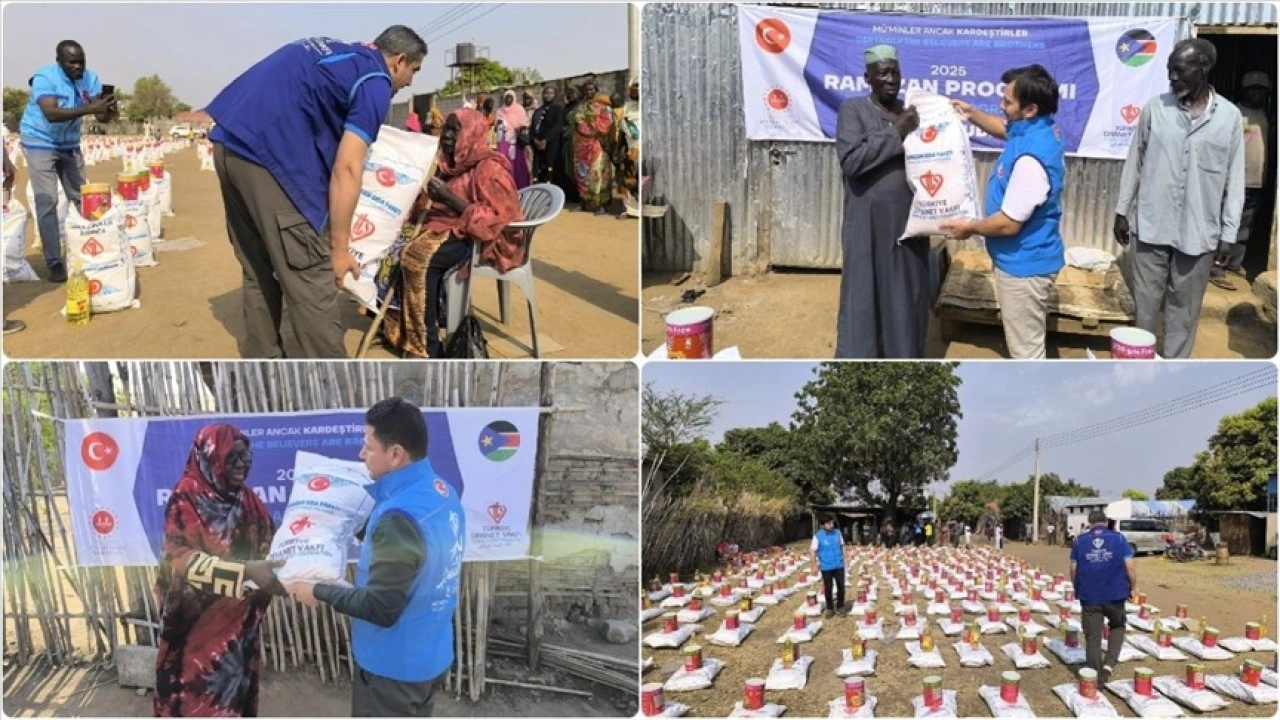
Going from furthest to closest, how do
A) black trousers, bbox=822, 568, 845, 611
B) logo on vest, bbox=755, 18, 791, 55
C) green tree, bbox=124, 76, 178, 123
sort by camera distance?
green tree, bbox=124, 76, 178, 123 → logo on vest, bbox=755, 18, 791, 55 → black trousers, bbox=822, 568, 845, 611

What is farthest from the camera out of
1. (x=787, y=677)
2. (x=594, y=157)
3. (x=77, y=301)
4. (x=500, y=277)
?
(x=594, y=157)

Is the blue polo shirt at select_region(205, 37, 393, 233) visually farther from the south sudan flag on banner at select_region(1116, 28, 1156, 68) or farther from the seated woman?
the south sudan flag on banner at select_region(1116, 28, 1156, 68)

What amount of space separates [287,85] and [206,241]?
4.82 m

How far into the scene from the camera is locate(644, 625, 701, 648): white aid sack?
158 inches

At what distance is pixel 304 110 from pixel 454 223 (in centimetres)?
119

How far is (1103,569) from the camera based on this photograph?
4066 mm

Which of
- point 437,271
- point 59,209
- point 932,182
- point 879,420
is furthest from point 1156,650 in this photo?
point 59,209

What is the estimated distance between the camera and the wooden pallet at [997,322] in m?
4.94

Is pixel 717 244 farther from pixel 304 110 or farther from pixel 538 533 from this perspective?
pixel 304 110

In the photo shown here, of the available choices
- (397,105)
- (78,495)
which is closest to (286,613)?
(78,495)

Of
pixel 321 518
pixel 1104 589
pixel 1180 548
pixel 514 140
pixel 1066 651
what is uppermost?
pixel 514 140

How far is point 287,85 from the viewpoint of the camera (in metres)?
3.01

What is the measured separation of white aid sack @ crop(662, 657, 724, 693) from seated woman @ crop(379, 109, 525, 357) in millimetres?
1913

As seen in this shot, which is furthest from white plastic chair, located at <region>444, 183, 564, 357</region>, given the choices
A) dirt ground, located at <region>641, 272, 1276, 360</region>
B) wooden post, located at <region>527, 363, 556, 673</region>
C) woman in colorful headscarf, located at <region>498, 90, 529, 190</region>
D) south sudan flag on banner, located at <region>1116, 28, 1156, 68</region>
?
woman in colorful headscarf, located at <region>498, 90, 529, 190</region>
